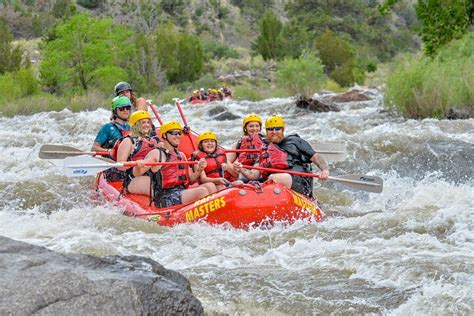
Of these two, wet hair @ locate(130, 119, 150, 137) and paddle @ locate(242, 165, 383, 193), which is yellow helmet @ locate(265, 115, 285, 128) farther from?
wet hair @ locate(130, 119, 150, 137)

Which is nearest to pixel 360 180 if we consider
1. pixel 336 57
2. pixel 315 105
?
pixel 315 105

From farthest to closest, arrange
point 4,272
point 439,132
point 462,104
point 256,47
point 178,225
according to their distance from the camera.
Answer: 1. point 256,47
2. point 462,104
3. point 439,132
4. point 178,225
5. point 4,272

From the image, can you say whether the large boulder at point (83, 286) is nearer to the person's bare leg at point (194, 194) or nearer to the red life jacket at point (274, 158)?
the person's bare leg at point (194, 194)

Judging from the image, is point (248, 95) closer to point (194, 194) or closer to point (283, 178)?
point (283, 178)

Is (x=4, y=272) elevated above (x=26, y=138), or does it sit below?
above

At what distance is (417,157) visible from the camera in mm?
10039

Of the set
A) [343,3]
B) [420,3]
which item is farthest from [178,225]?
[343,3]

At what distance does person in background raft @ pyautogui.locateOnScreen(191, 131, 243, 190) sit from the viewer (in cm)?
745

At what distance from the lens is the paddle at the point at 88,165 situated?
6.96m

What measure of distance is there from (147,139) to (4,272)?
4592mm

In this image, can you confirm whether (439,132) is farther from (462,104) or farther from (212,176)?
(212,176)

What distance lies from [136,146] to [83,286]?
15.1 feet

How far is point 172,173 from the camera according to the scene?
23.6 ft

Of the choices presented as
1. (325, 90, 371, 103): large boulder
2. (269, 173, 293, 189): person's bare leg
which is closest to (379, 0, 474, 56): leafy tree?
(325, 90, 371, 103): large boulder
